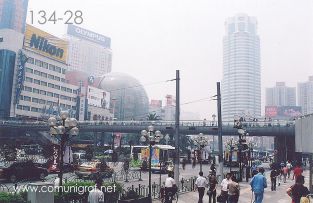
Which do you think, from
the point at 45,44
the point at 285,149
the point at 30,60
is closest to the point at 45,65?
the point at 45,44

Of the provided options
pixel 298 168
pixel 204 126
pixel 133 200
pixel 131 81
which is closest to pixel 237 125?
pixel 298 168

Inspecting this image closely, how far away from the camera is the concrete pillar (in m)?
13.0

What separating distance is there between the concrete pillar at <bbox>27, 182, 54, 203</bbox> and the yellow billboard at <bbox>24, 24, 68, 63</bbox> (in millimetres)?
107356

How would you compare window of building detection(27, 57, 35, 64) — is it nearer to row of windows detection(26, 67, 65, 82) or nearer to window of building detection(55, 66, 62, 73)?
row of windows detection(26, 67, 65, 82)

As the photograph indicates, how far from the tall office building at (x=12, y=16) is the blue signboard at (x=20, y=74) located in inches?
438

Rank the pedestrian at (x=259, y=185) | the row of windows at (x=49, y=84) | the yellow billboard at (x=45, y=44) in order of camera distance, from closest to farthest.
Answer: the pedestrian at (x=259, y=185)
the row of windows at (x=49, y=84)
the yellow billboard at (x=45, y=44)

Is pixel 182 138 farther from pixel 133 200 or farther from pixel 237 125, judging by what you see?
pixel 133 200

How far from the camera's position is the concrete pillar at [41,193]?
13.0m

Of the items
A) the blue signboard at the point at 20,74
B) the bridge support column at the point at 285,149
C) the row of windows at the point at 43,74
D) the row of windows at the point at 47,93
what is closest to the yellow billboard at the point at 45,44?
the row of windows at the point at 43,74

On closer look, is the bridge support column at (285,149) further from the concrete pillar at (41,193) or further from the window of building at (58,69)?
the window of building at (58,69)

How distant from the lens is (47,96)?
123375 mm

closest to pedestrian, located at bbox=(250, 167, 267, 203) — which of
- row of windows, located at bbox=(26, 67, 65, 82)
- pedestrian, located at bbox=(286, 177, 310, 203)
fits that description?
pedestrian, located at bbox=(286, 177, 310, 203)

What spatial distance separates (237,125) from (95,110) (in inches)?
4836

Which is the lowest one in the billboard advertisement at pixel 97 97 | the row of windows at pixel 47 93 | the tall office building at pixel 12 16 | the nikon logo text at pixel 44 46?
the row of windows at pixel 47 93
